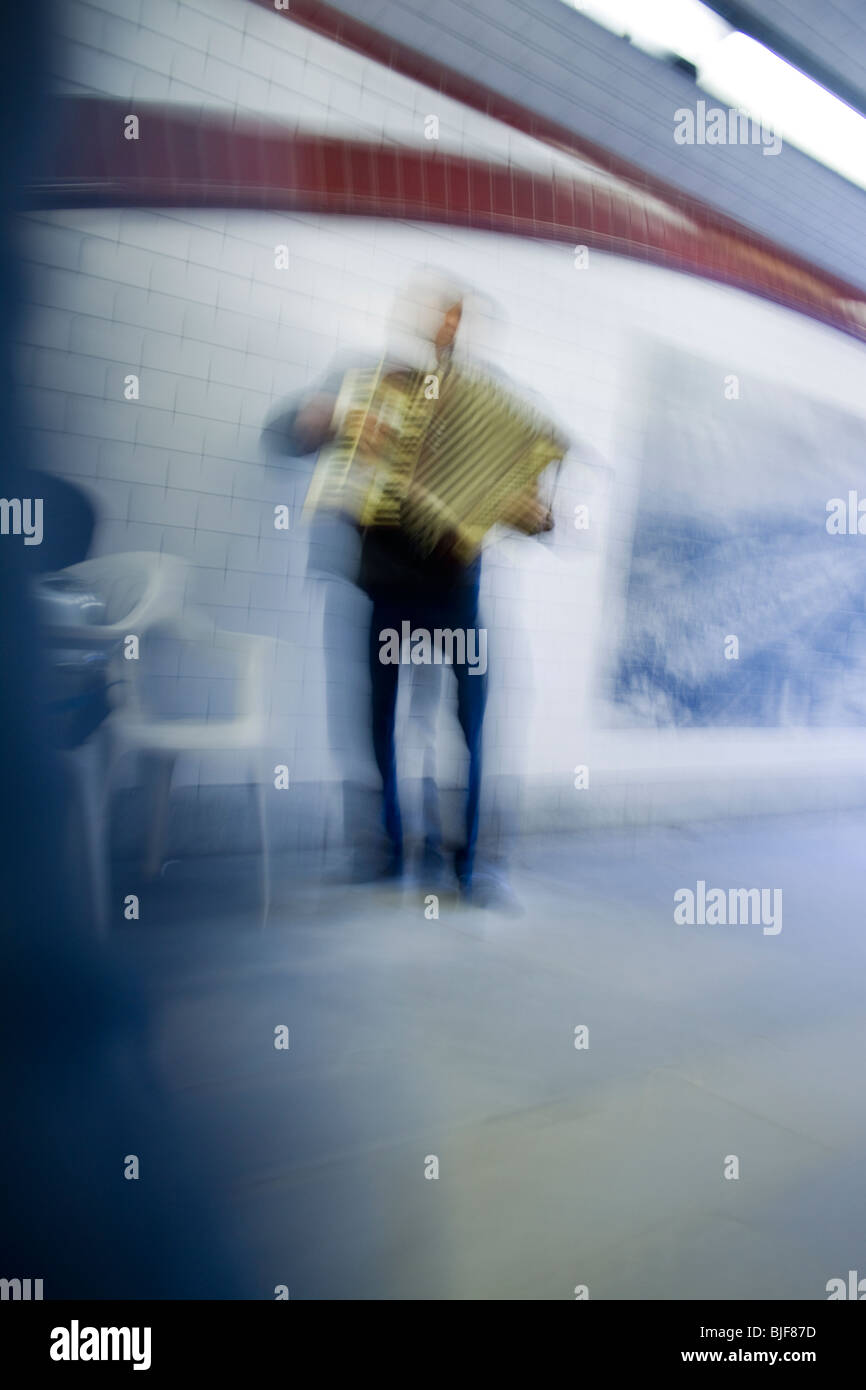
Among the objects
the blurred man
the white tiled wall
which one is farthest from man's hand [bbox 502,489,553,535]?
the white tiled wall

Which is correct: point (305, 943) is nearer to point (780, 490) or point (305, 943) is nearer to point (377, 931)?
point (377, 931)

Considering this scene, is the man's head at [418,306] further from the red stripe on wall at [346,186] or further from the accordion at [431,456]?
the accordion at [431,456]

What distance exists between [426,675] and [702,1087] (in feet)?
4.79

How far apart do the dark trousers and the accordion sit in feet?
0.40

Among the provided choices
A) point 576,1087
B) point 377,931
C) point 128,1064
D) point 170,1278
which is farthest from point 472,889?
point 170,1278

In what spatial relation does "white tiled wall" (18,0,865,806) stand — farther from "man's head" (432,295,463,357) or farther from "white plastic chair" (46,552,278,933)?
"man's head" (432,295,463,357)

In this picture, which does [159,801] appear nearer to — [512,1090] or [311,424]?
[311,424]

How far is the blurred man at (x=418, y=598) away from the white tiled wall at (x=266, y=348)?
1.03 ft

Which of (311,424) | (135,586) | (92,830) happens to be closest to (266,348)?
(311,424)

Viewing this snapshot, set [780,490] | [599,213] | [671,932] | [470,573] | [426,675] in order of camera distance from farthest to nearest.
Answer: [780,490] < [599,213] < [426,675] < [470,573] < [671,932]

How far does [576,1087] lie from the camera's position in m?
1.23

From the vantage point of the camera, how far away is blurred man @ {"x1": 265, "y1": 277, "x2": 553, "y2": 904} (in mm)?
2057

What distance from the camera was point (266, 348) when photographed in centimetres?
243

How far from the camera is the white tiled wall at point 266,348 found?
6.91 feet
